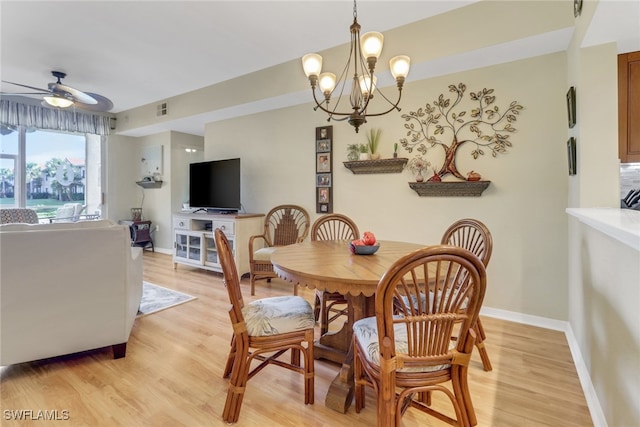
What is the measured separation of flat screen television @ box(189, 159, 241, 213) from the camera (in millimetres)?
4281

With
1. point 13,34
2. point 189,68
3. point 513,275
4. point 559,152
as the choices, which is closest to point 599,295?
point 513,275

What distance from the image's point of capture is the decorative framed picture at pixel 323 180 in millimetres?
3719

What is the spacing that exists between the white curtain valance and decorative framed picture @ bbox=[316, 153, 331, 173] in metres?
4.63

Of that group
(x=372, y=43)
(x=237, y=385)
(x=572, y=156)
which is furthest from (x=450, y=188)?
(x=237, y=385)

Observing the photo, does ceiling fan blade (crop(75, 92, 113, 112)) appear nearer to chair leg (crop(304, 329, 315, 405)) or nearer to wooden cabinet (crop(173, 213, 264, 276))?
wooden cabinet (crop(173, 213, 264, 276))

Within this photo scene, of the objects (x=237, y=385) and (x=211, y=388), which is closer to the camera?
(x=237, y=385)

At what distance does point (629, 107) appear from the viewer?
2.04 m

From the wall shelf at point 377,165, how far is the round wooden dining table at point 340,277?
4.06ft

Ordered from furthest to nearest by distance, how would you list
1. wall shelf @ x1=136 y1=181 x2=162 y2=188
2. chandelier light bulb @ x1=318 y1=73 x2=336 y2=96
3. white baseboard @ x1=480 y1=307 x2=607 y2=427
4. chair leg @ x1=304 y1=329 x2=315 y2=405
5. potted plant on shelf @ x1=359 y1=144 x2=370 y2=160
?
wall shelf @ x1=136 y1=181 x2=162 y2=188 < potted plant on shelf @ x1=359 y1=144 x2=370 y2=160 < chandelier light bulb @ x1=318 y1=73 x2=336 y2=96 < chair leg @ x1=304 y1=329 x2=315 y2=405 < white baseboard @ x1=480 y1=307 x2=607 y2=427

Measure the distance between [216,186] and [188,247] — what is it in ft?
3.29

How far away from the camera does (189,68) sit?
3689 mm

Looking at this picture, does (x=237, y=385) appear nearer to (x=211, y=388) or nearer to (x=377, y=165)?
(x=211, y=388)

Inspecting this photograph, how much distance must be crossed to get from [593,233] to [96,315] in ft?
10.0

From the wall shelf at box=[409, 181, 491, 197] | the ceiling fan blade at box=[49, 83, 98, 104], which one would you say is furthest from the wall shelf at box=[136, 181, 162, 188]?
the wall shelf at box=[409, 181, 491, 197]
